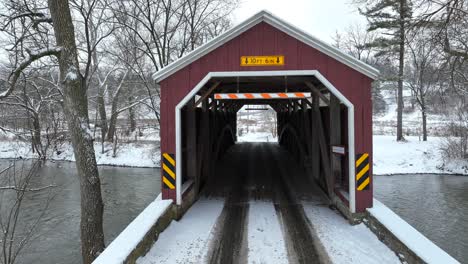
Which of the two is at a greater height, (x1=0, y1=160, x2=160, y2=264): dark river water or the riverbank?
the riverbank

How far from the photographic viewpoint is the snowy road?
4625 millimetres

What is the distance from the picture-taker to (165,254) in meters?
4.66

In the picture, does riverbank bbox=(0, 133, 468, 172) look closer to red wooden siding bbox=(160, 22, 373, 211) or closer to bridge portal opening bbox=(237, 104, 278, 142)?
bridge portal opening bbox=(237, 104, 278, 142)

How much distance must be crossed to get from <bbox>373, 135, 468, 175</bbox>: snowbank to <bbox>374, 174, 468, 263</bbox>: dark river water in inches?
28.2

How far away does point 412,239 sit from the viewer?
13.9ft

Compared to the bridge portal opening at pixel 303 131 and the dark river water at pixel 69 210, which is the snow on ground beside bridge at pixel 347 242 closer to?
the bridge portal opening at pixel 303 131

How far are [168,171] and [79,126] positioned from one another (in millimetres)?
1749

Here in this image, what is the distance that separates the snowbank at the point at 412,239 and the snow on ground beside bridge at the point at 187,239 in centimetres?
263

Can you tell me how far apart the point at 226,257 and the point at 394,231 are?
231 cm

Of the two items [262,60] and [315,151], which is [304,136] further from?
[262,60]

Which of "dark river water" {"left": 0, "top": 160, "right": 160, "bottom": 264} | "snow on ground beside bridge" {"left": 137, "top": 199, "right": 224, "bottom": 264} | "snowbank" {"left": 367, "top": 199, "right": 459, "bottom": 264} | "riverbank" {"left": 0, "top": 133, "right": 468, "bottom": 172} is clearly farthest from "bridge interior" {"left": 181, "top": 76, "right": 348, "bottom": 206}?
"riverbank" {"left": 0, "top": 133, "right": 468, "bottom": 172}

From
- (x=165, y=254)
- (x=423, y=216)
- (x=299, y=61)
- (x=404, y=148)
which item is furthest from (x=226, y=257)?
(x=404, y=148)

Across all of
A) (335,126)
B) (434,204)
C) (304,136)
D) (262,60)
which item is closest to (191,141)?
(262,60)

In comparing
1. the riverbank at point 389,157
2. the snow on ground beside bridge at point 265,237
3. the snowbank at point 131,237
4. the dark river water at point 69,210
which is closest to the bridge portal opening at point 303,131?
the snowbank at point 131,237
